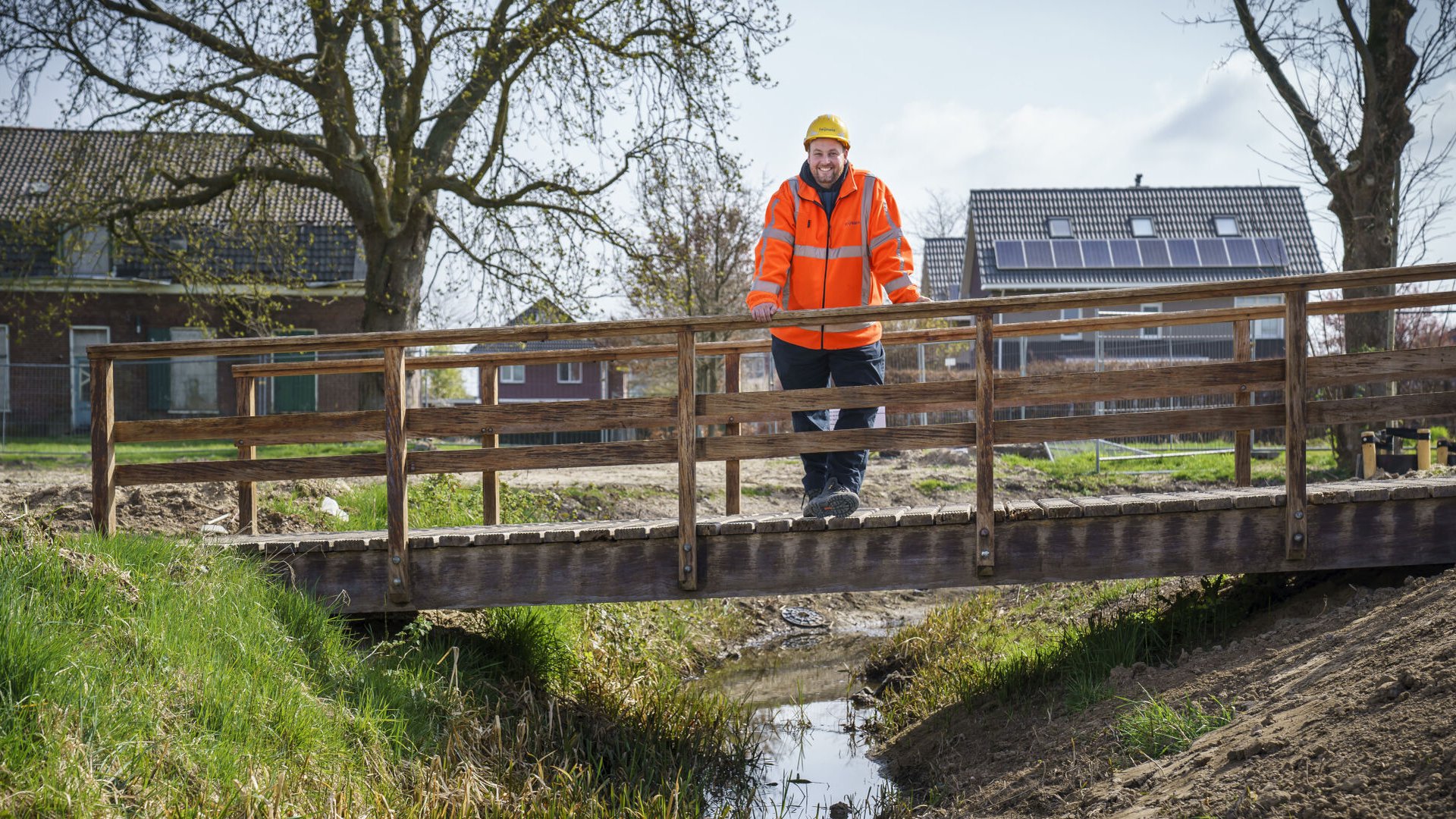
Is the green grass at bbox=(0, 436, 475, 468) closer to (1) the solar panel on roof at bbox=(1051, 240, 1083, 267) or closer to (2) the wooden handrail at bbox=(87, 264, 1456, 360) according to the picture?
(2) the wooden handrail at bbox=(87, 264, 1456, 360)

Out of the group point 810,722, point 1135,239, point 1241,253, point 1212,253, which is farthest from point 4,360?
point 1241,253

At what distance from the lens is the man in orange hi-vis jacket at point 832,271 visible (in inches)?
222

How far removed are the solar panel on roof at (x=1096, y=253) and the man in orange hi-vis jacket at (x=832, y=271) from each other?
27800mm

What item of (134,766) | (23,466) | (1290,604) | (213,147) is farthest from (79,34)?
(1290,604)

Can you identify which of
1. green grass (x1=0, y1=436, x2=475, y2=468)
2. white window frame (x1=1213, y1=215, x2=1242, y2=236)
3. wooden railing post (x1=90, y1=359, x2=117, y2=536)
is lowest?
green grass (x1=0, y1=436, x2=475, y2=468)

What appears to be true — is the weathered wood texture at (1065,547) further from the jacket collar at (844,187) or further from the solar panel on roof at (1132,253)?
the solar panel on roof at (1132,253)

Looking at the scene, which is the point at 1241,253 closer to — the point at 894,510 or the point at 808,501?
the point at 894,510

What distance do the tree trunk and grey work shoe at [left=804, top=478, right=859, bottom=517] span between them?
9.30m

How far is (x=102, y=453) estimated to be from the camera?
5.98 metres

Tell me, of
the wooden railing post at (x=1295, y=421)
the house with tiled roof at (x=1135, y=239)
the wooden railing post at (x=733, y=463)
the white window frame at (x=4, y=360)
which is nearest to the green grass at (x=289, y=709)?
the wooden railing post at (x=733, y=463)

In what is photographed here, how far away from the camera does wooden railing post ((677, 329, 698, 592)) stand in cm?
550

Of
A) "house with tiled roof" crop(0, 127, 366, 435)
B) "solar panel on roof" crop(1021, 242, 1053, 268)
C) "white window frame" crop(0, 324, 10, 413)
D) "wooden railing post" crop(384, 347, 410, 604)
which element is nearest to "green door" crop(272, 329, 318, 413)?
"house with tiled roof" crop(0, 127, 366, 435)

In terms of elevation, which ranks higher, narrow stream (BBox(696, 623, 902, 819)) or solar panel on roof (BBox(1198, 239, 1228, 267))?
solar panel on roof (BBox(1198, 239, 1228, 267))

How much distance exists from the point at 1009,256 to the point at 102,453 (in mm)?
29053
